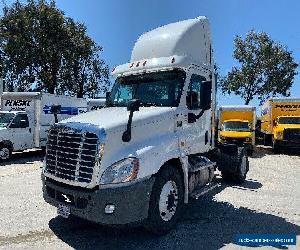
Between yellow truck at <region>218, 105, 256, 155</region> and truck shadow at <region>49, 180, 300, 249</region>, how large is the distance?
11428 millimetres

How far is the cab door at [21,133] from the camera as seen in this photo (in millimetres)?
16359

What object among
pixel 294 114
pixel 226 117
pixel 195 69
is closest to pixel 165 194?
pixel 195 69

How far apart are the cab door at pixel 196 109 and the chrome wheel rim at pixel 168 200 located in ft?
3.00

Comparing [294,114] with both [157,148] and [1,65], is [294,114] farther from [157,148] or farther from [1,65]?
[1,65]

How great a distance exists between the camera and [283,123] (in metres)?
23.4

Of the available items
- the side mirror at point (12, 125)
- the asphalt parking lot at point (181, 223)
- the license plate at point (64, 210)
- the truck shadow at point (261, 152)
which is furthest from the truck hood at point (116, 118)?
the truck shadow at point (261, 152)

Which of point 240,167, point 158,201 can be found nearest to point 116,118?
point 158,201

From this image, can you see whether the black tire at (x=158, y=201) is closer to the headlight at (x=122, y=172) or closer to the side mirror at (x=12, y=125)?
the headlight at (x=122, y=172)

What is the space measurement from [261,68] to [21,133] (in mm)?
29857

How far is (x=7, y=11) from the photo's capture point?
3106cm

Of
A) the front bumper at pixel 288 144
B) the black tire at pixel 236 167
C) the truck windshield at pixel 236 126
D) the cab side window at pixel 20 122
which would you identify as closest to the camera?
the black tire at pixel 236 167

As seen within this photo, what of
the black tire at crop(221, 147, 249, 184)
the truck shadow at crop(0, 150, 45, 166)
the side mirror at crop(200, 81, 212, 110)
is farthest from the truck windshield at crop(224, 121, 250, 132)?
the side mirror at crop(200, 81, 212, 110)

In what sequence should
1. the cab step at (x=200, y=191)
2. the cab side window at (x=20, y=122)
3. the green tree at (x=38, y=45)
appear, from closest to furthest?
the cab step at (x=200, y=191) < the cab side window at (x=20, y=122) < the green tree at (x=38, y=45)

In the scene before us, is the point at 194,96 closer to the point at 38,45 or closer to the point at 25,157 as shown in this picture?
the point at 25,157
